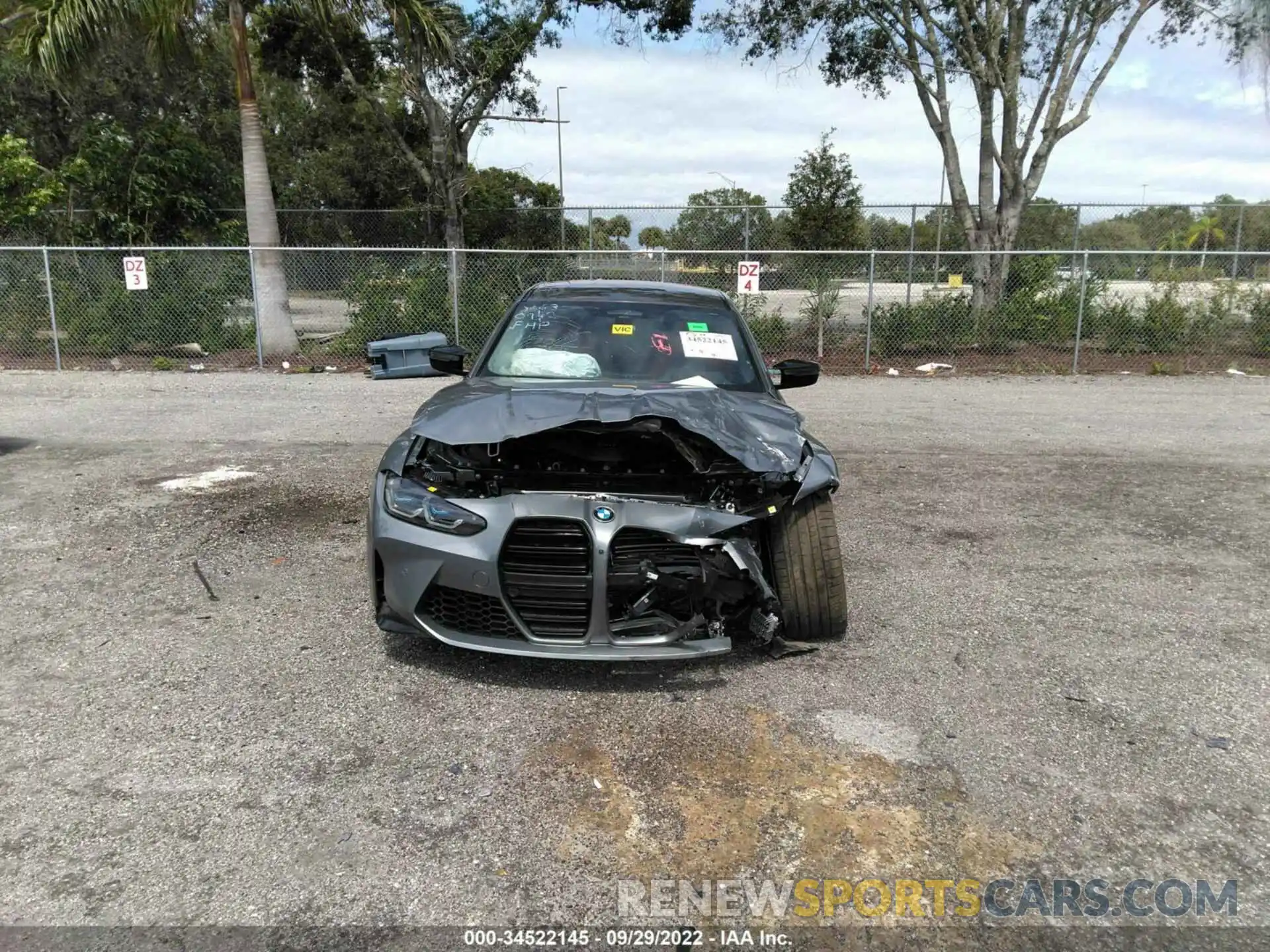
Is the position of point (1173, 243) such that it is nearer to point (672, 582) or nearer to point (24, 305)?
point (672, 582)

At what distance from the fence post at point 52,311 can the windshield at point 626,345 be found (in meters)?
10.7

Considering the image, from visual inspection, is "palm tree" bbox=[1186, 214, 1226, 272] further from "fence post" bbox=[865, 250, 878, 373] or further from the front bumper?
the front bumper

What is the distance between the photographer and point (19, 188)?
48.7 feet

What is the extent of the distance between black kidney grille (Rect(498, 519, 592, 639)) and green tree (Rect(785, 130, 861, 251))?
15.8 metres

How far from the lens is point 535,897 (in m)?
2.42

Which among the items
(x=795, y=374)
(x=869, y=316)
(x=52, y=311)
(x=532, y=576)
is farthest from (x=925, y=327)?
(x=52, y=311)

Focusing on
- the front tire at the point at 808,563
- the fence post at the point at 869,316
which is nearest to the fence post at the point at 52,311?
the fence post at the point at 869,316

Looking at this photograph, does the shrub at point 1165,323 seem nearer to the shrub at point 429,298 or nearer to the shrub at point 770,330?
the shrub at point 770,330

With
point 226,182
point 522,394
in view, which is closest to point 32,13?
point 226,182

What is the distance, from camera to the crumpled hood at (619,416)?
3580mm

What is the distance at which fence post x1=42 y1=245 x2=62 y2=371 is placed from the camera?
12578mm

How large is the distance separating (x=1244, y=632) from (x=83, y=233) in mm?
17908

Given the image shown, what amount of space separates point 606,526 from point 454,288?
10.7 m

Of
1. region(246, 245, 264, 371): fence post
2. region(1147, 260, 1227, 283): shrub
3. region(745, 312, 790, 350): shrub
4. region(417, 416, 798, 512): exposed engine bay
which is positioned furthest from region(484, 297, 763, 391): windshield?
region(1147, 260, 1227, 283): shrub
